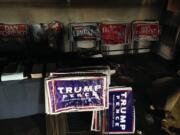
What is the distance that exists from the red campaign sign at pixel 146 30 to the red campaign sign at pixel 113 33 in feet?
0.68

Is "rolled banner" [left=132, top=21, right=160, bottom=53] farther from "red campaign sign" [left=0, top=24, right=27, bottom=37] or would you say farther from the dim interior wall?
"red campaign sign" [left=0, top=24, right=27, bottom=37]

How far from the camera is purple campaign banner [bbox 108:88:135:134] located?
1.95 m

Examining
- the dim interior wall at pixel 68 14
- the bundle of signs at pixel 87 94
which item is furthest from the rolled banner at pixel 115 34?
the bundle of signs at pixel 87 94

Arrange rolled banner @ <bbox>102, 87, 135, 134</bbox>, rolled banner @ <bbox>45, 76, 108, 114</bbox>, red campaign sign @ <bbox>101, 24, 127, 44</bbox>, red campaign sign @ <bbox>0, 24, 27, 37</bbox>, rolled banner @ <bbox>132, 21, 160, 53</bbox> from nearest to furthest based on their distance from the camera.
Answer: rolled banner @ <bbox>45, 76, 108, 114</bbox>
rolled banner @ <bbox>102, 87, 135, 134</bbox>
red campaign sign @ <bbox>0, 24, 27, 37</bbox>
red campaign sign @ <bbox>101, 24, 127, 44</bbox>
rolled banner @ <bbox>132, 21, 160, 53</bbox>

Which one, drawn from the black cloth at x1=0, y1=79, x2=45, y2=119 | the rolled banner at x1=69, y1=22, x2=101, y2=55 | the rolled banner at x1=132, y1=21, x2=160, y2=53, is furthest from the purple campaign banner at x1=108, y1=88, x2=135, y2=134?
the rolled banner at x1=132, y1=21, x2=160, y2=53

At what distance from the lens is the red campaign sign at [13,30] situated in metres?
3.40

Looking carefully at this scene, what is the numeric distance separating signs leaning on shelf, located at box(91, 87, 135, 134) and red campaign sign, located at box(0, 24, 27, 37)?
2.09m

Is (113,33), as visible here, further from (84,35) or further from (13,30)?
(13,30)

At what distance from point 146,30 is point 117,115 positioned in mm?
2147

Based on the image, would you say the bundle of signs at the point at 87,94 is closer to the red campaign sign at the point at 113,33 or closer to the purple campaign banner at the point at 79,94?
the purple campaign banner at the point at 79,94

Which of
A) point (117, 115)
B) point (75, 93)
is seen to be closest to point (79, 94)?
point (75, 93)

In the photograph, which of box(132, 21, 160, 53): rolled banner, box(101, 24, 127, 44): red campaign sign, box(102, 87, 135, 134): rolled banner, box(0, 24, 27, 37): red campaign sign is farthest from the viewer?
box(132, 21, 160, 53): rolled banner

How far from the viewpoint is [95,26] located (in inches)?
140

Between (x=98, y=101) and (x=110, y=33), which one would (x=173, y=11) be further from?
(x=98, y=101)
